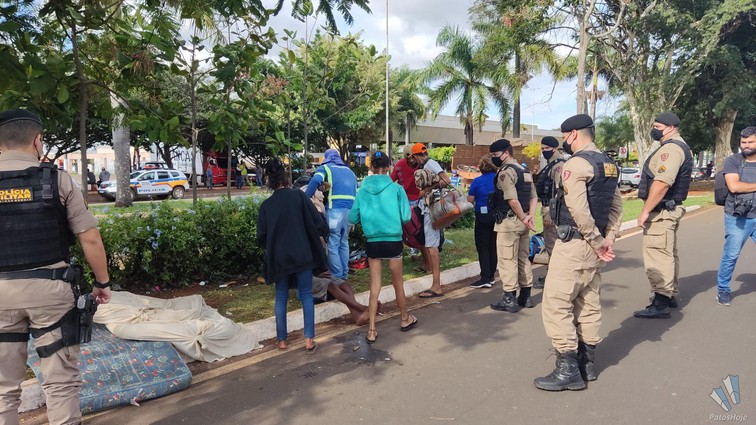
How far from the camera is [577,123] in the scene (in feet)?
12.1

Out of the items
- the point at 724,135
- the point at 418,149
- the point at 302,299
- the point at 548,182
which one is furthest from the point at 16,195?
the point at 724,135

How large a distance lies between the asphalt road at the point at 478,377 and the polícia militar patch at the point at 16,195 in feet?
5.29

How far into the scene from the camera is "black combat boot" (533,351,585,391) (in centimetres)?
349

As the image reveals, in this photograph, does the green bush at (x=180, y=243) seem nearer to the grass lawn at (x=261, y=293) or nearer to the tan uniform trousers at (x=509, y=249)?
the grass lawn at (x=261, y=293)

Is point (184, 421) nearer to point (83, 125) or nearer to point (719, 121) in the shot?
point (83, 125)

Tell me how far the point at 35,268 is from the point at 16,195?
395 millimetres

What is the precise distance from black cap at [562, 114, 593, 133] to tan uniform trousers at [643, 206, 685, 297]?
2.05 meters

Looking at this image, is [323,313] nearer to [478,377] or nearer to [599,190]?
[478,377]

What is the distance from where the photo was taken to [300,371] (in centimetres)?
399

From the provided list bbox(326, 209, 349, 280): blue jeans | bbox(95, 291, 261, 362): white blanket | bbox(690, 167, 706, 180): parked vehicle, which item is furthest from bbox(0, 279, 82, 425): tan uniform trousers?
bbox(690, 167, 706, 180): parked vehicle

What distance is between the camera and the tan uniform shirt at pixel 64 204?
254 cm

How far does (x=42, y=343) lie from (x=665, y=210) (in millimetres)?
5368

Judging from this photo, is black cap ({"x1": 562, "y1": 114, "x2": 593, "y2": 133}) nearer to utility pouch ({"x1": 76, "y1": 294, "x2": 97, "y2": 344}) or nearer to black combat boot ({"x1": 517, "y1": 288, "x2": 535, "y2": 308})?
black combat boot ({"x1": 517, "y1": 288, "x2": 535, "y2": 308})

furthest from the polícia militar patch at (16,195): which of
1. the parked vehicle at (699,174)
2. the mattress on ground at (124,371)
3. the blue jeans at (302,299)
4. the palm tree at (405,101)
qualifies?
the parked vehicle at (699,174)
